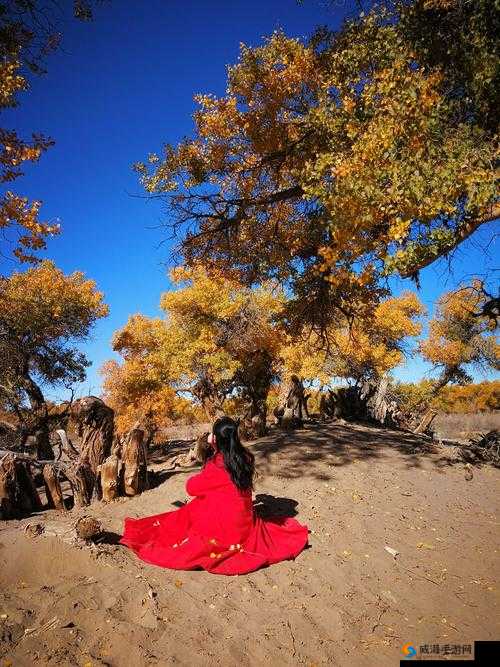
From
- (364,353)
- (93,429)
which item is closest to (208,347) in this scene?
(364,353)

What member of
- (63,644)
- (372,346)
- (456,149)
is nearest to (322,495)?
(63,644)

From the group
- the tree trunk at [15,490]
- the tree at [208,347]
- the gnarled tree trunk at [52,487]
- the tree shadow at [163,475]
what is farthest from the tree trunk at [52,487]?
the tree at [208,347]

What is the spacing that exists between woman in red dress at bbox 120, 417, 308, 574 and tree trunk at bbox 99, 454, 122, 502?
163 centimetres

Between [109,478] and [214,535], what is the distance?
108 inches

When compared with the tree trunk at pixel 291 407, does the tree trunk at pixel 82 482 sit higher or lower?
lower

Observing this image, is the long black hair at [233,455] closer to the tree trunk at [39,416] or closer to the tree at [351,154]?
the tree at [351,154]

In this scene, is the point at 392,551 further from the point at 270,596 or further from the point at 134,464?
the point at 134,464

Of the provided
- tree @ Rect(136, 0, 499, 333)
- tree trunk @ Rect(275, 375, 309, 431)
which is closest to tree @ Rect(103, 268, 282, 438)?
tree trunk @ Rect(275, 375, 309, 431)

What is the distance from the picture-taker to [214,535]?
15.5 feet

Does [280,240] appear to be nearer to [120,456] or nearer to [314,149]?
[314,149]

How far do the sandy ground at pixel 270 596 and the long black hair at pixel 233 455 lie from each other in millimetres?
1059

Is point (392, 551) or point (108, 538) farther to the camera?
point (392, 551)

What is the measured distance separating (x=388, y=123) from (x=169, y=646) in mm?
6411

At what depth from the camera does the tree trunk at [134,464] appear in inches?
270
